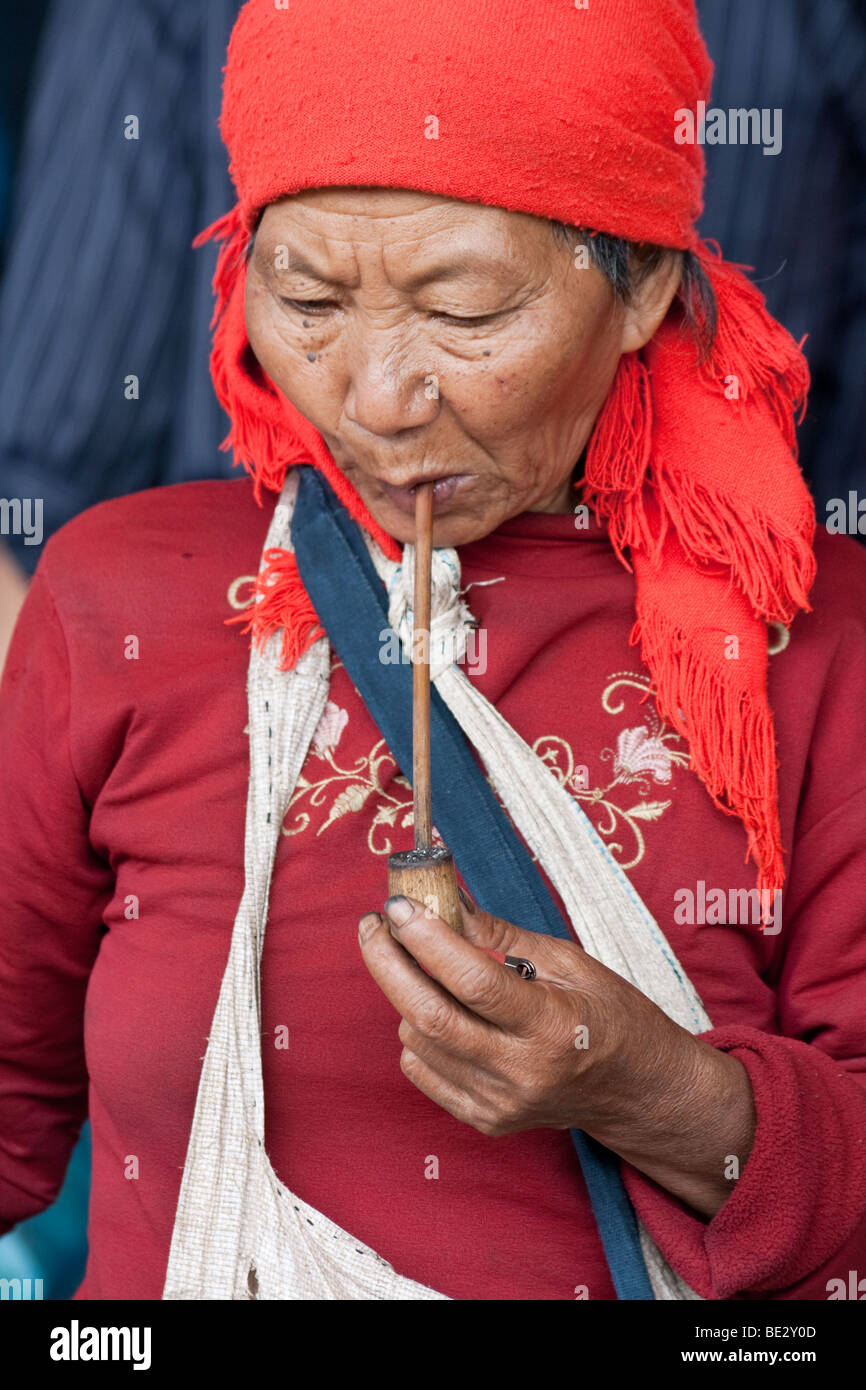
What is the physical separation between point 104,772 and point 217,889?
0.58 ft

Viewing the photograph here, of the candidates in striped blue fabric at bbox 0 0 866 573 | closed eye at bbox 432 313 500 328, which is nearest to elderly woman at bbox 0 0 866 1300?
closed eye at bbox 432 313 500 328

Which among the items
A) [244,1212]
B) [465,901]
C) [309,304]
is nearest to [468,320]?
[309,304]

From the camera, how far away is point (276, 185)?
120 cm

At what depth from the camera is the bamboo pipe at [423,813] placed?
3.34 ft

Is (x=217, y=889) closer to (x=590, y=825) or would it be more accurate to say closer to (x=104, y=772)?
(x=104, y=772)

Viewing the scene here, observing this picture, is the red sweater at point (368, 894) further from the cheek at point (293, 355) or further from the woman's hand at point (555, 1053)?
the cheek at point (293, 355)

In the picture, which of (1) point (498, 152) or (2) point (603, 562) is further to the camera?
(2) point (603, 562)

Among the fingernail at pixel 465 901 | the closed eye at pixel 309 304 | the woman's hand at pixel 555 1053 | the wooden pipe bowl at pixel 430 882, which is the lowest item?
the woman's hand at pixel 555 1053

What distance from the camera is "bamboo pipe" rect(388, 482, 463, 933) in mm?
1020

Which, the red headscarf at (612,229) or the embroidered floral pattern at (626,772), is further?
the embroidered floral pattern at (626,772)

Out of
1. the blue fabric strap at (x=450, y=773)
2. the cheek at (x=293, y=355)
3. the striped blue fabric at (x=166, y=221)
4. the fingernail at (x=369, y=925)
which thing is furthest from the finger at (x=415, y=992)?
the striped blue fabric at (x=166, y=221)
